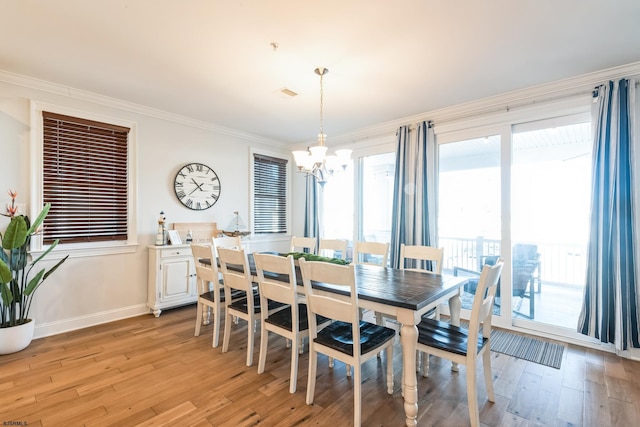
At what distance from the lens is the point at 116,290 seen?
12.2ft

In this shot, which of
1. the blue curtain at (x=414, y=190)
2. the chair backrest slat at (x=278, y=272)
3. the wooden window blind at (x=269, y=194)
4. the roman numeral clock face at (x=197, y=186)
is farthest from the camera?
the wooden window blind at (x=269, y=194)

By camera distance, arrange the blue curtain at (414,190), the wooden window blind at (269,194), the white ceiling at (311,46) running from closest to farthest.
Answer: the white ceiling at (311,46) < the blue curtain at (414,190) < the wooden window blind at (269,194)

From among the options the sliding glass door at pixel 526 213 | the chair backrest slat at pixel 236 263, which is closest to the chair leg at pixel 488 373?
the sliding glass door at pixel 526 213

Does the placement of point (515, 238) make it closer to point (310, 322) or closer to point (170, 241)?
point (310, 322)

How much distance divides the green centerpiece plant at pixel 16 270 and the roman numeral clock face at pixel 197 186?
5.15ft

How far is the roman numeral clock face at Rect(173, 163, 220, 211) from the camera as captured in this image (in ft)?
14.1

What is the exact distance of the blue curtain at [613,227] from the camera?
2.73m

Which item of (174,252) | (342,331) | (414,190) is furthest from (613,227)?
(174,252)

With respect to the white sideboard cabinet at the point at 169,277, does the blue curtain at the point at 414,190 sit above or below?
above

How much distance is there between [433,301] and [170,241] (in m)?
3.48

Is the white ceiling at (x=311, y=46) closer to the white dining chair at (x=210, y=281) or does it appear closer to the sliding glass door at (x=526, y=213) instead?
the sliding glass door at (x=526, y=213)

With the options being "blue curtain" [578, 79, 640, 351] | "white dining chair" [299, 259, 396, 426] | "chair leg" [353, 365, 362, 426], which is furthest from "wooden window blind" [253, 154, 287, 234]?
"blue curtain" [578, 79, 640, 351]

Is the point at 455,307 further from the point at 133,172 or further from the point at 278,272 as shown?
the point at 133,172

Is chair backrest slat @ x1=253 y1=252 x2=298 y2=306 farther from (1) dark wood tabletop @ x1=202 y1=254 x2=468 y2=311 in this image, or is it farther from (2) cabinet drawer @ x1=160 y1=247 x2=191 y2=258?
(2) cabinet drawer @ x1=160 y1=247 x2=191 y2=258
